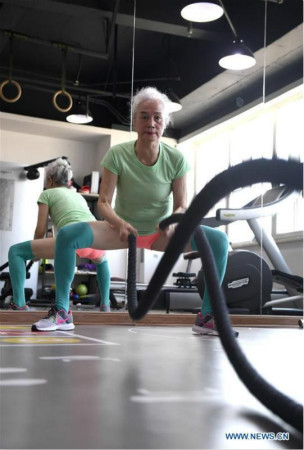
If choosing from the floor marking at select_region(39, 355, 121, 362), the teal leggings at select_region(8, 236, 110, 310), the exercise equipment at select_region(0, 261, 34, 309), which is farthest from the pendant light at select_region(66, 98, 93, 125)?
the floor marking at select_region(39, 355, 121, 362)

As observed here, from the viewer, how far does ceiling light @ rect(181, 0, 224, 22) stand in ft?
13.9

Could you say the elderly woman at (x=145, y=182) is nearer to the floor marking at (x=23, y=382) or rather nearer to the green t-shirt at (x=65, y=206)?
the green t-shirt at (x=65, y=206)

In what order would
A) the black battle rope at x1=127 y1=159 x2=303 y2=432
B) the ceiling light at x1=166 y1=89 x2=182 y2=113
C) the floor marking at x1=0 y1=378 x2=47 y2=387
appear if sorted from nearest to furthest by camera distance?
the black battle rope at x1=127 y1=159 x2=303 y2=432, the floor marking at x1=0 y1=378 x2=47 y2=387, the ceiling light at x1=166 y1=89 x2=182 y2=113

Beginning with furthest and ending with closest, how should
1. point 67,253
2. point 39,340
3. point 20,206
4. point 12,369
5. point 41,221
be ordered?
1. point 20,206
2. point 41,221
3. point 67,253
4. point 39,340
5. point 12,369

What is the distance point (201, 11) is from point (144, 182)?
2.30m

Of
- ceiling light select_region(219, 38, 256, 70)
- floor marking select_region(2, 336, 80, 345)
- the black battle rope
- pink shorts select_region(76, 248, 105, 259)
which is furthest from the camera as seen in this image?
ceiling light select_region(219, 38, 256, 70)

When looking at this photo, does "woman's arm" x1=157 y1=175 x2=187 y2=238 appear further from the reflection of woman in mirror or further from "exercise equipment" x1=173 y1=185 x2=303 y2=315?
"exercise equipment" x1=173 y1=185 x2=303 y2=315

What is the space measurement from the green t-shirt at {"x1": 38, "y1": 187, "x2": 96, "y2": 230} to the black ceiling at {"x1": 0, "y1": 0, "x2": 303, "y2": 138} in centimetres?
63

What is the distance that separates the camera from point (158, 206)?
2.59 m

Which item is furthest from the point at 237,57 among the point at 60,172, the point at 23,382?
the point at 23,382

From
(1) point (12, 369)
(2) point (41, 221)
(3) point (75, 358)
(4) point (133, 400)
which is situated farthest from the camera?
(2) point (41, 221)

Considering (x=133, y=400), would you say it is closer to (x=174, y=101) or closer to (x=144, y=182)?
(x=144, y=182)

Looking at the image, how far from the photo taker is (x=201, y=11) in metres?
4.26

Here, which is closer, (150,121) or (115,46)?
(150,121)
